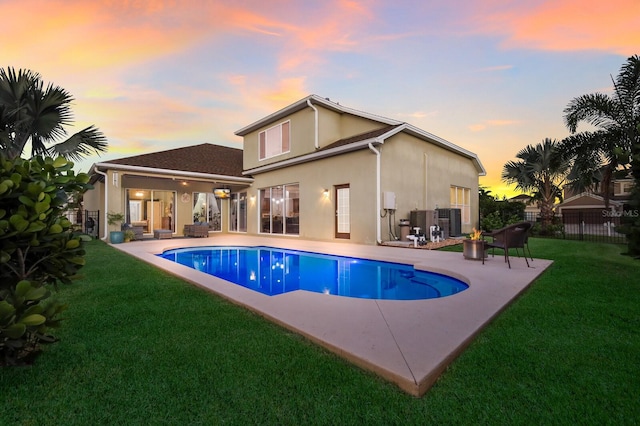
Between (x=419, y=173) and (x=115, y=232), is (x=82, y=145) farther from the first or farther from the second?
(x=419, y=173)

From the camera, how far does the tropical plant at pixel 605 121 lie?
33.1 feet

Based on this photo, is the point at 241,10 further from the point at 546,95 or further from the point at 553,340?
the point at 546,95

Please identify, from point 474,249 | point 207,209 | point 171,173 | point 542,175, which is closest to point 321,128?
point 171,173

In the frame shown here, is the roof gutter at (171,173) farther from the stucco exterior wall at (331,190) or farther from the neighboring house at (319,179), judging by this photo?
the stucco exterior wall at (331,190)

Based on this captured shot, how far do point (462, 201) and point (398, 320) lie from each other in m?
15.0

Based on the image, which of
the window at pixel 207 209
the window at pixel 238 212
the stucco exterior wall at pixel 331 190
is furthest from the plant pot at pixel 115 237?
the stucco exterior wall at pixel 331 190

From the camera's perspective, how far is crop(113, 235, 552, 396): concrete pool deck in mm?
2371

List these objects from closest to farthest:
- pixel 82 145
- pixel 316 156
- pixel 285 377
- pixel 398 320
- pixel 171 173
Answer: pixel 285 377 < pixel 398 320 < pixel 82 145 < pixel 316 156 < pixel 171 173

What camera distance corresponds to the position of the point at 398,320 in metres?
3.34

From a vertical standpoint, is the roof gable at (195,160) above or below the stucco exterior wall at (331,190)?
above

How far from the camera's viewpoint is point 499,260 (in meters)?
7.24

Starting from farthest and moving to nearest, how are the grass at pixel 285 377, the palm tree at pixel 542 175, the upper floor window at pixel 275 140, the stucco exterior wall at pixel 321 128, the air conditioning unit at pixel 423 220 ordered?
the palm tree at pixel 542 175
the upper floor window at pixel 275 140
the stucco exterior wall at pixel 321 128
the air conditioning unit at pixel 423 220
the grass at pixel 285 377

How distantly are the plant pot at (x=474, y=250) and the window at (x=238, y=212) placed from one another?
42.7ft

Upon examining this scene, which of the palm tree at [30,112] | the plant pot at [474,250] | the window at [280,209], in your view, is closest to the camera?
the plant pot at [474,250]
